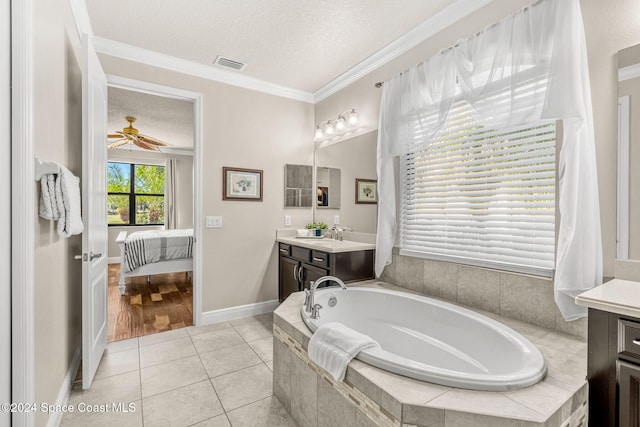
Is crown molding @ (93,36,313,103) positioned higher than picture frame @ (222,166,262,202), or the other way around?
crown molding @ (93,36,313,103)

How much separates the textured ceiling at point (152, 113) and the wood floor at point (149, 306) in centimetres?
248

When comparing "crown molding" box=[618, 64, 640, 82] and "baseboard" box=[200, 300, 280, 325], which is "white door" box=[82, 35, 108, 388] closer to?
"baseboard" box=[200, 300, 280, 325]

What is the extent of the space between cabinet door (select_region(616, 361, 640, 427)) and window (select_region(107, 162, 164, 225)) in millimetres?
7547

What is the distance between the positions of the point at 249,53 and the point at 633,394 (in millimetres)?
3165

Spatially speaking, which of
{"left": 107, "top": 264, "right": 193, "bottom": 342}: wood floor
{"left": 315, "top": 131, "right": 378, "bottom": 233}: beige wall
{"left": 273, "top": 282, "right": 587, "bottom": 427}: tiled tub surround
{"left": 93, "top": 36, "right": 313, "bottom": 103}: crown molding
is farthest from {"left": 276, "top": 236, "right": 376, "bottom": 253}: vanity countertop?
{"left": 93, "top": 36, "right": 313, "bottom": 103}: crown molding

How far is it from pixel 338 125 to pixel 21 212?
2601 millimetres

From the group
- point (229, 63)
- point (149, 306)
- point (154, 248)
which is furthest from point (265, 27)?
point (149, 306)

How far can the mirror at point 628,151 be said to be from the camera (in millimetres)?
1356

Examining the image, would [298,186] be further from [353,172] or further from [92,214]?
[92,214]

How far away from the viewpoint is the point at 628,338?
1055 millimetres

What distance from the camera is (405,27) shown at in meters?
2.34

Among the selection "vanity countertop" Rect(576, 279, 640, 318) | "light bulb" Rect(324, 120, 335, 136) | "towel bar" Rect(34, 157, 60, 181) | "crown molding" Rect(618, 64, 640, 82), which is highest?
"light bulb" Rect(324, 120, 335, 136)

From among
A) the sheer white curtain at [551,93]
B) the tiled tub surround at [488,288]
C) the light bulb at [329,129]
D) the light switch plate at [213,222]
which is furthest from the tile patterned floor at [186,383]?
the light bulb at [329,129]

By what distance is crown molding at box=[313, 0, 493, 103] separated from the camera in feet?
6.68
